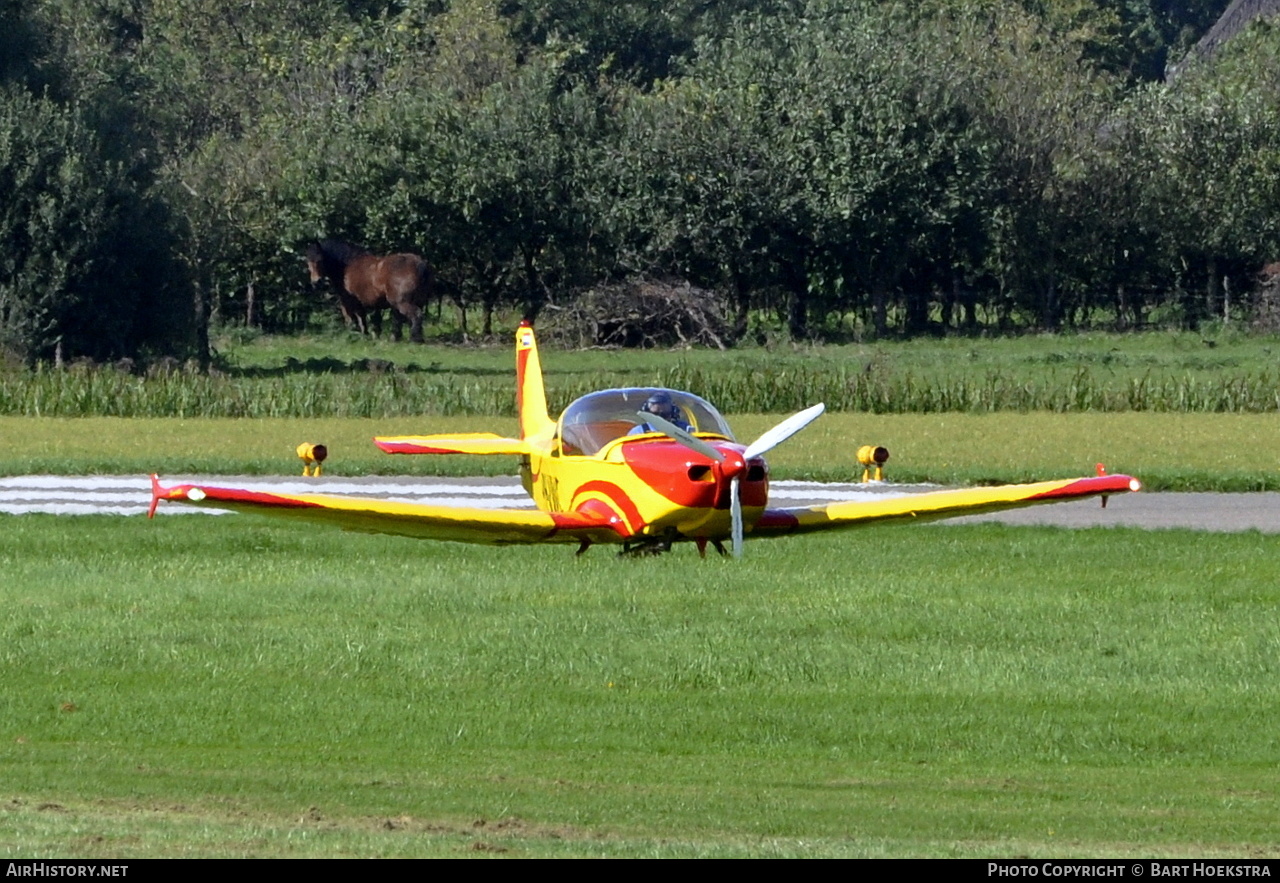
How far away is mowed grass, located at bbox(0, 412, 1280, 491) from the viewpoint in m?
26.8

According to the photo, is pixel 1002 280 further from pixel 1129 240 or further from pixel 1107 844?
pixel 1107 844

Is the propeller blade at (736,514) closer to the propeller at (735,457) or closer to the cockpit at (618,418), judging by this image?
the propeller at (735,457)

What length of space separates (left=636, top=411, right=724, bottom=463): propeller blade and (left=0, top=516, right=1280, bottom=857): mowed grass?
4.28ft

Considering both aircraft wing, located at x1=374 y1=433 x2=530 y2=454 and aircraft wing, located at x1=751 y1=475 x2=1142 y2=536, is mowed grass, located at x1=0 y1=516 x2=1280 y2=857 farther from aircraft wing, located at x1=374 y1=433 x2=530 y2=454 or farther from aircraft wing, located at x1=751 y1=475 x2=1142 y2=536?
aircraft wing, located at x1=374 y1=433 x2=530 y2=454

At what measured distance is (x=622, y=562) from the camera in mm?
18094

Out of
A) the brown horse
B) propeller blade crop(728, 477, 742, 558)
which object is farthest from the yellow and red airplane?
the brown horse

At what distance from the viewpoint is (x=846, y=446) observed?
31.3 metres

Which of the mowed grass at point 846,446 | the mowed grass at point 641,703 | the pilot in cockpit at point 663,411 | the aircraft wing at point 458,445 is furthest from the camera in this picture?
the mowed grass at point 846,446

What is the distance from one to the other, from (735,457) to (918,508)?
2195 mm

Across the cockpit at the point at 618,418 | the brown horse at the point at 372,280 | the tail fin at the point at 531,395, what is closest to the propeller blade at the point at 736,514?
the cockpit at the point at 618,418

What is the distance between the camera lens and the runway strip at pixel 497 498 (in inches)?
876

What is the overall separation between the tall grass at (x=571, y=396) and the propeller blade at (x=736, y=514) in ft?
68.6

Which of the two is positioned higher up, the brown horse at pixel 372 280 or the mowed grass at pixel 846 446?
the brown horse at pixel 372 280

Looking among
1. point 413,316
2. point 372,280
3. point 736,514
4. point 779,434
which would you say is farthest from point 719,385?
point 736,514
